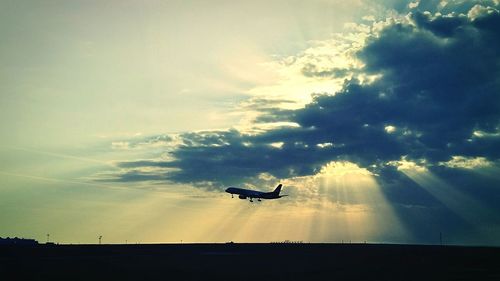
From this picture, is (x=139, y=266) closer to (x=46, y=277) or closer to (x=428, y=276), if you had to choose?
(x=46, y=277)

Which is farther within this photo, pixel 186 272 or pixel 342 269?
pixel 342 269

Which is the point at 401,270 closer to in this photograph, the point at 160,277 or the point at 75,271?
the point at 160,277

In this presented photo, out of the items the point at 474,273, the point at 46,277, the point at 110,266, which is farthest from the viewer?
the point at 110,266

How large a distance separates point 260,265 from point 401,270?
27.0m

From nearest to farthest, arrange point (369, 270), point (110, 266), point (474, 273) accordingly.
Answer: point (474, 273)
point (369, 270)
point (110, 266)

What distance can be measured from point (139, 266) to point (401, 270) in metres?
48.6

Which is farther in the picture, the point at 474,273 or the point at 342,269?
the point at 342,269

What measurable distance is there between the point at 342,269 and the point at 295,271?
1009cm

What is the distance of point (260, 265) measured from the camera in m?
98.0

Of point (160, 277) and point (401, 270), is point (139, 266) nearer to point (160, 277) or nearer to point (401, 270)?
point (160, 277)

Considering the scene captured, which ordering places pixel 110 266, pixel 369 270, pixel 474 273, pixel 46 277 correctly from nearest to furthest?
pixel 46 277, pixel 474 273, pixel 369 270, pixel 110 266

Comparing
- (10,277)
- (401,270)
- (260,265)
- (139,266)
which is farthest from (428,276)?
(10,277)

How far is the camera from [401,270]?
8706 cm

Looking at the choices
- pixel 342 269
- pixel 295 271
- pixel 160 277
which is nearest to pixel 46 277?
pixel 160 277
